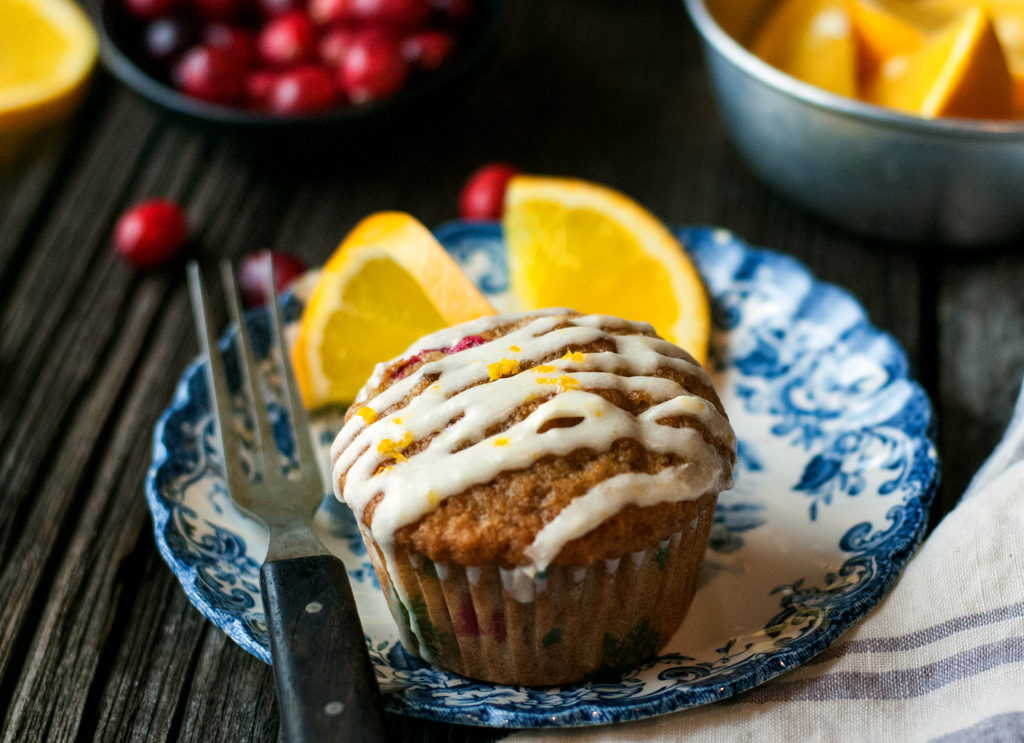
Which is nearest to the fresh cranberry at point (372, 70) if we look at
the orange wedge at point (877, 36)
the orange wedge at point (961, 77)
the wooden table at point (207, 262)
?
the wooden table at point (207, 262)

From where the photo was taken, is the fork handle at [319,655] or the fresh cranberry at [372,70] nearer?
the fork handle at [319,655]

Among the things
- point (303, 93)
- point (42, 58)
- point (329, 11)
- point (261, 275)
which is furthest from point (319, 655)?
point (42, 58)

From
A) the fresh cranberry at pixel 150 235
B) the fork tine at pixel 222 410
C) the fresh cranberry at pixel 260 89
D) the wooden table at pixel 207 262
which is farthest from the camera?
the fresh cranberry at pixel 260 89

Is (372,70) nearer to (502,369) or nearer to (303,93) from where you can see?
(303,93)

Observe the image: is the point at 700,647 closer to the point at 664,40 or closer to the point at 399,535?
the point at 399,535

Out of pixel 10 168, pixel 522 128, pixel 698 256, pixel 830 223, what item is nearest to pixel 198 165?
pixel 10 168

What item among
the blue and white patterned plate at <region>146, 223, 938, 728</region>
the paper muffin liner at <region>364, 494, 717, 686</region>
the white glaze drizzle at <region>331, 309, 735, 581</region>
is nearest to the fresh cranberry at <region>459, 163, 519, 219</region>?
the blue and white patterned plate at <region>146, 223, 938, 728</region>

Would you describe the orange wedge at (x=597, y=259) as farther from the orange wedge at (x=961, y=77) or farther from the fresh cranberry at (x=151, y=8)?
the fresh cranberry at (x=151, y=8)
